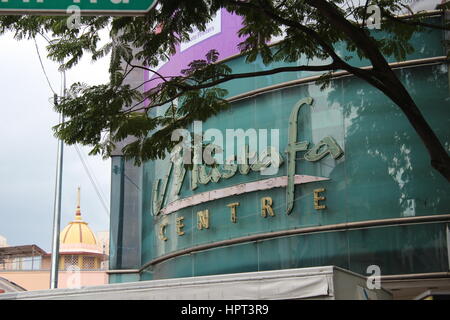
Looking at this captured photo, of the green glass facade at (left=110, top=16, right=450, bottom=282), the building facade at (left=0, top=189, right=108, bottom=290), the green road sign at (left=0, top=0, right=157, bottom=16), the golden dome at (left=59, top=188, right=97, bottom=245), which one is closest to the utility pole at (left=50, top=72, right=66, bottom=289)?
the green glass facade at (left=110, top=16, right=450, bottom=282)

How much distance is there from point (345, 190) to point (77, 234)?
4368 cm

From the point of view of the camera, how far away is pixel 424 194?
634 inches

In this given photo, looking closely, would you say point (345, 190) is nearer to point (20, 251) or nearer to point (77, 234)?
point (20, 251)

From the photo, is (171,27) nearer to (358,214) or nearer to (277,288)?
(277,288)

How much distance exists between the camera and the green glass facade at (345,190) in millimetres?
16141

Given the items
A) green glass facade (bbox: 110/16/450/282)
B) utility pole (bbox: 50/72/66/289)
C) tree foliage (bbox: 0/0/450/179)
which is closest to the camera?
tree foliage (bbox: 0/0/450/179)

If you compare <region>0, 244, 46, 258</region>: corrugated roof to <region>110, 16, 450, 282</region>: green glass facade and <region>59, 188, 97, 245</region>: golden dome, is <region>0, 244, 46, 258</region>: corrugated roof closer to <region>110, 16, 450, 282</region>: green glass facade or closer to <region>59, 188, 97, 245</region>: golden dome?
<region>59, 188, 97, 245</region>: golden dome

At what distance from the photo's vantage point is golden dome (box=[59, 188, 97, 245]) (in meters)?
57.4

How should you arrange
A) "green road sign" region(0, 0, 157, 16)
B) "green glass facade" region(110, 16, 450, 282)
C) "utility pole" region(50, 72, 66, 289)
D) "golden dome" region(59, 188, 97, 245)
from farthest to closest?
1. "golden dome" region(59, 188, 97, 245)
2. "utility pole" region(50, 72, 66, 289)
3. "green glass facade" region(110, 16, 450, 282)
4. "green road sign" region(0, 0, 157, 16)

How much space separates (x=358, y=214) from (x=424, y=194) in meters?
1.39

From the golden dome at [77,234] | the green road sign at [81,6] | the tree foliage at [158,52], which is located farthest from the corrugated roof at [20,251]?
the green road sign at [81,6]

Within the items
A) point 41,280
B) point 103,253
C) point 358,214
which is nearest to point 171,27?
point 358,214

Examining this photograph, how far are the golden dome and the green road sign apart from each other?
2056 inches

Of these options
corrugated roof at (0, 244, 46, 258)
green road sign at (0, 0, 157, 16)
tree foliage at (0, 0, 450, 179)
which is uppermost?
corrugated roof at (0, 244, 46, 258)
